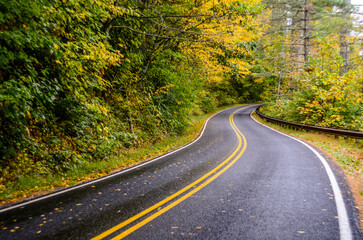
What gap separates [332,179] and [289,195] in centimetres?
188

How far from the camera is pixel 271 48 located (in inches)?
941

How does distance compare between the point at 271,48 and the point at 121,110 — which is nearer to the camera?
the point at 121,110

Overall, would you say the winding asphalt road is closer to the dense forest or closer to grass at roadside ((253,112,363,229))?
grass at roadside ((253,112,363,229))

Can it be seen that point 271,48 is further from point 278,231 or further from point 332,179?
point 278,231

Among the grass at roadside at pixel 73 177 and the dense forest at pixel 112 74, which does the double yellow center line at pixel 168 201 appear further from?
the dense forest at pixel 112 74

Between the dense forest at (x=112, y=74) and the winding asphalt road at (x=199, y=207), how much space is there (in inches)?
84.1

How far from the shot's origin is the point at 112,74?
10547 millimetres

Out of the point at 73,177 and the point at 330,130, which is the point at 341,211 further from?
the point at 330,130

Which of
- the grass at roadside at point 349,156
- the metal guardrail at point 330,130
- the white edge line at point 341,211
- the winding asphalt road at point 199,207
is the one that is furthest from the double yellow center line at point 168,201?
the metal guardrail at point 330,130

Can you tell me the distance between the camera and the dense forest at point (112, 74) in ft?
15.1

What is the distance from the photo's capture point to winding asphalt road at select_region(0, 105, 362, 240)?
10.9 feet

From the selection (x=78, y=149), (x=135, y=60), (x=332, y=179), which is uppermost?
(x=135, y=60)

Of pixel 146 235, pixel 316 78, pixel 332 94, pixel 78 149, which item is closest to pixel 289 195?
pixel 146 235

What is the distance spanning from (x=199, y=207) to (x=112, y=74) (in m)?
8.84
